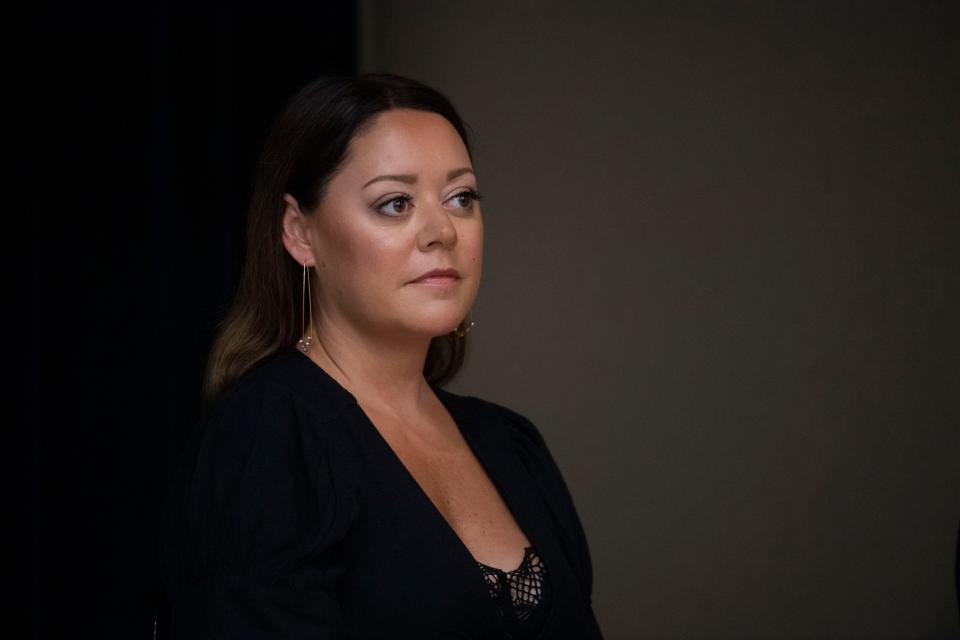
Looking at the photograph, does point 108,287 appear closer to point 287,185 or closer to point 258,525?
point 287,185

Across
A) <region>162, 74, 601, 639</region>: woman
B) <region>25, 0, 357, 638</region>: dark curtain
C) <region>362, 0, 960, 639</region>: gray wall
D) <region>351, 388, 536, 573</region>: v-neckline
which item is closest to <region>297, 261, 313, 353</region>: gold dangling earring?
<region>162, 74, 601, 639</region>: woman

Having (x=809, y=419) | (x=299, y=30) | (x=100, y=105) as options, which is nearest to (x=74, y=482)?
(x=100, y=105)

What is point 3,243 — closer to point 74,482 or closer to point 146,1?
point 74,482

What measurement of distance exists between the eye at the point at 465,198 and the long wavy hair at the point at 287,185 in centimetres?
13

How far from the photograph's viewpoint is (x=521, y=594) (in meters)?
1.48

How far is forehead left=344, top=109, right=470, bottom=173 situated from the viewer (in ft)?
4.91

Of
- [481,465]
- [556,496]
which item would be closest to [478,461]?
[481,465]

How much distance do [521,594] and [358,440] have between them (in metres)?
0.30

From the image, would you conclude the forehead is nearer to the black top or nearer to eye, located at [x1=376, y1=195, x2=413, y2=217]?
eye, located at [x1=376, y1=195, x2=413, y2=217]

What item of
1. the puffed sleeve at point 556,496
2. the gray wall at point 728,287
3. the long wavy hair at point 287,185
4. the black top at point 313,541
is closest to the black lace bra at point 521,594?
the black top at point 313,541

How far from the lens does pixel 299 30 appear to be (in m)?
2.97

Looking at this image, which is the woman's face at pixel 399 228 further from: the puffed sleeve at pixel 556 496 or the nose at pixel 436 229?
the puffed sleeve at pixel 556 496

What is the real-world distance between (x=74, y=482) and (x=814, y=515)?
7.62 feet

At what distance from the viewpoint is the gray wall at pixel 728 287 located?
3412 millimetres
